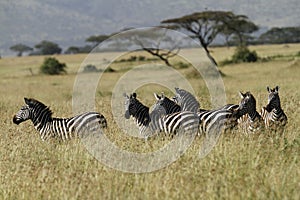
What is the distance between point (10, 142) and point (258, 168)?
4655mm

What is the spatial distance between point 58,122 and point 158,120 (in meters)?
1.98

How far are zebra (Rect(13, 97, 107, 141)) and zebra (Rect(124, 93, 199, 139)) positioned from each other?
0.66m

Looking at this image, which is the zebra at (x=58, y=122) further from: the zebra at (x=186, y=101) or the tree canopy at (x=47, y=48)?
the tree canopy at (x=47, y=48)

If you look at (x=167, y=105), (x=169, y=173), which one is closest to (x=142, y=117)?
(x=167, y=105)

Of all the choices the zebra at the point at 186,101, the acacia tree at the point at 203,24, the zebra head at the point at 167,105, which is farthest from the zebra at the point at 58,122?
the acacia tree at the point at 203,24

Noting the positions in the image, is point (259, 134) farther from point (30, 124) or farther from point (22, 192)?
point (30, 124)

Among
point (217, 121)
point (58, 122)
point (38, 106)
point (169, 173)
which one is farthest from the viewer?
point (38, 106)

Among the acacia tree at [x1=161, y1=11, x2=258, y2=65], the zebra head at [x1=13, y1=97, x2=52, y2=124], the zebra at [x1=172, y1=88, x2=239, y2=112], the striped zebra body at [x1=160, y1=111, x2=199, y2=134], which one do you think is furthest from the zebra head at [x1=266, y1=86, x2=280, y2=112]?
the acacia tree at [x1=161, y1=11, x2=258, y2=65]

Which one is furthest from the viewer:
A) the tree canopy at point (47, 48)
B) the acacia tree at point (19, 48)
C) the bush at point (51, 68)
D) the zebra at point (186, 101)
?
the acacia tree at point (19, 48)

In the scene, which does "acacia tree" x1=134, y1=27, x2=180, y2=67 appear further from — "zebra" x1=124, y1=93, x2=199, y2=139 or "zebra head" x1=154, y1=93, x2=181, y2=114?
"zebra" x1=124, y1=93, x2=199, y2=139

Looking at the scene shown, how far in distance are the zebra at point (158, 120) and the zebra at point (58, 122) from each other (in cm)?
66

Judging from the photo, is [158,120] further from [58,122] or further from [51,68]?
[51,68]

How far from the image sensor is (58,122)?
1130cm

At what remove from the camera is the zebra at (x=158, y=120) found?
1012 cm
